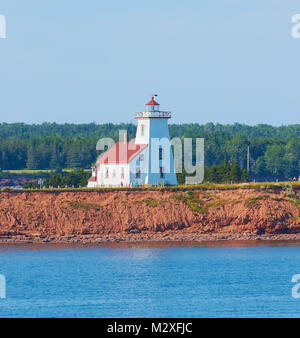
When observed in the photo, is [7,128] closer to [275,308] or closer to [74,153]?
[74,153]

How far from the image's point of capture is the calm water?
47.1 m

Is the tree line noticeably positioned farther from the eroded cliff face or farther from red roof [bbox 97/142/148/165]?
the eroded cliff face

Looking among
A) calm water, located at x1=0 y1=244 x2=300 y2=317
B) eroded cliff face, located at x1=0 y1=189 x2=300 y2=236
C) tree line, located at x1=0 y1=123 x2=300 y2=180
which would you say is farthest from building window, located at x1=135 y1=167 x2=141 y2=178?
tree line, located at x1=0 y1=123 x2=300 y2=180

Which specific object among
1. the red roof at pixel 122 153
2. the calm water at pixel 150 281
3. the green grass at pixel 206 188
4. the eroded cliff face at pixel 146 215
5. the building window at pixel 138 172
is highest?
the red roof at pixel 122 153

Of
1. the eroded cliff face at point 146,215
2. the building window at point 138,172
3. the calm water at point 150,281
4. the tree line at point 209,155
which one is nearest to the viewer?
the calm water at point 150,281

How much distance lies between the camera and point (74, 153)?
373 ft

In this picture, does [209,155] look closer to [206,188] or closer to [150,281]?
[206,188]

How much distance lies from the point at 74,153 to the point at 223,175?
3881 centimetres

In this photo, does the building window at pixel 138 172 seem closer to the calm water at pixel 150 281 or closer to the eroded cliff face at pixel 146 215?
the eroded cliff face at pixel 146 215

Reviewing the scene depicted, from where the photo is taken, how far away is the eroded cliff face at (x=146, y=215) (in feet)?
228

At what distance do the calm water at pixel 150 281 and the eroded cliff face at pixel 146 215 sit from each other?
4.65 metres

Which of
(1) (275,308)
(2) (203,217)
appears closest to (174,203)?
(2) (203,217)

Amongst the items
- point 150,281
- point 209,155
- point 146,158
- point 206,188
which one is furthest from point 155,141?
point 209,155

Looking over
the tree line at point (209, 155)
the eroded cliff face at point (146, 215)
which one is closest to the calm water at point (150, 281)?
the eroded cliff face at point (146, 215)
